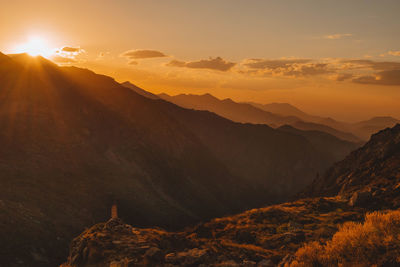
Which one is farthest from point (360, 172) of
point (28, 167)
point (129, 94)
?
point (129, 94)

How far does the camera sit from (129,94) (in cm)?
13562

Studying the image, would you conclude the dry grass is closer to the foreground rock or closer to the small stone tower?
the foreground rock

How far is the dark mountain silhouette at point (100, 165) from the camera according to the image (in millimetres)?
49988

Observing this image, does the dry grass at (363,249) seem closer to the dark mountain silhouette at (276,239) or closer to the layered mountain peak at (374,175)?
the dark mountain silhouette at (276,239)

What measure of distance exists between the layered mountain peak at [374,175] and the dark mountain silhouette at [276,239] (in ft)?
0.57

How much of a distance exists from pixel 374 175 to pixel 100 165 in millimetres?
69314

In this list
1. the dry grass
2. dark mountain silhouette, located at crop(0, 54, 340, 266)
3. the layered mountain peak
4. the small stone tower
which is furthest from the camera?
the small stone tower

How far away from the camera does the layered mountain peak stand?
21.7 meters

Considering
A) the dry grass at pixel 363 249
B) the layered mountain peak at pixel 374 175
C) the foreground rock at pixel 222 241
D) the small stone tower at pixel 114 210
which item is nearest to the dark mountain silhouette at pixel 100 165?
the small stone tower at pixel 114 210

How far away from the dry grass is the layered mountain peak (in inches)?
489

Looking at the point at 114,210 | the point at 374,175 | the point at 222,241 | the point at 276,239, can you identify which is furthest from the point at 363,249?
the point at 114,210

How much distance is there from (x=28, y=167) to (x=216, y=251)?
2582 inches

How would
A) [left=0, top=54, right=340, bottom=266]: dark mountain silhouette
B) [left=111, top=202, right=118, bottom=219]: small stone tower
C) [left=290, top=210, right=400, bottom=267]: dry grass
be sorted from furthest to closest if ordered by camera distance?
1. [left=111, top=202, right=118, bottom=219]: small stone tower
2. [left=0, top=54, right=340, bottom=266]: dark mountain silhouette
3. [left=290, top=210, right=400, bottom=267]: dry grass

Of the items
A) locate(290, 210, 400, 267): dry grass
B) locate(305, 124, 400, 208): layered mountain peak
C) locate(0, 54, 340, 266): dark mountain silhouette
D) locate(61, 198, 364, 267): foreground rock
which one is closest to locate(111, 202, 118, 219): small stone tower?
locate(0, 54, 340, 266): dark mountain silhouette
